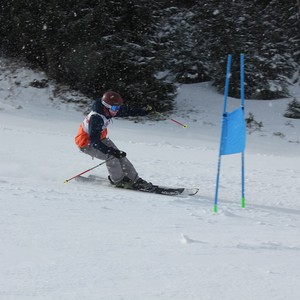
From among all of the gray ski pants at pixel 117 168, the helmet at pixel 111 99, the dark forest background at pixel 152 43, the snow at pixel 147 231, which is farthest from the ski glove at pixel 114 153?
the dark forest background at pixel 152 43

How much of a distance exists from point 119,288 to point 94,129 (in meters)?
4.48

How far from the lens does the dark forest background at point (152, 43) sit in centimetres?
1794

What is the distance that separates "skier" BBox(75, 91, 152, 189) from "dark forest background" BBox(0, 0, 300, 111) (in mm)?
10108

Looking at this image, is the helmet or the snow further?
the helmet

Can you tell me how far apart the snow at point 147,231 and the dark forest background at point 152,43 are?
284 inches

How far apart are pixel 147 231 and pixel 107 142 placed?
12.0 ft

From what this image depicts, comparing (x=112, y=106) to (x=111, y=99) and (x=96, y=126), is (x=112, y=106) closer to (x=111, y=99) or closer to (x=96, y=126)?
(x=111, y=99)

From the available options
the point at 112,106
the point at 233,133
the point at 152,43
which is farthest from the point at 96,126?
the point at 152,43

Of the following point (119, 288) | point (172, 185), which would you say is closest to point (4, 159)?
point (172, 185)

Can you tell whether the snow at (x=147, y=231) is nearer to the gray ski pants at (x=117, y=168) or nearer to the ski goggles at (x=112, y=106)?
the gray ski pants at (x=117, y=168)

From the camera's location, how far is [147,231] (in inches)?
175

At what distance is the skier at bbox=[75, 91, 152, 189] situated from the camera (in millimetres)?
7309

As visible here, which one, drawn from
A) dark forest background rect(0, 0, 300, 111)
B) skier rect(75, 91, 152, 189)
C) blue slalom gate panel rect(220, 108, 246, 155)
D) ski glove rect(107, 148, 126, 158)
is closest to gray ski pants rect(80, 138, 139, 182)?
skier rect(75, 91, 152, 189)

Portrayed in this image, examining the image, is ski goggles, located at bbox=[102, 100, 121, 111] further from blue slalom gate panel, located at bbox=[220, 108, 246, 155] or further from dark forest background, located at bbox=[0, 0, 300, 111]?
dark forest background, located at bbox=[0, 0, 300, 111]
